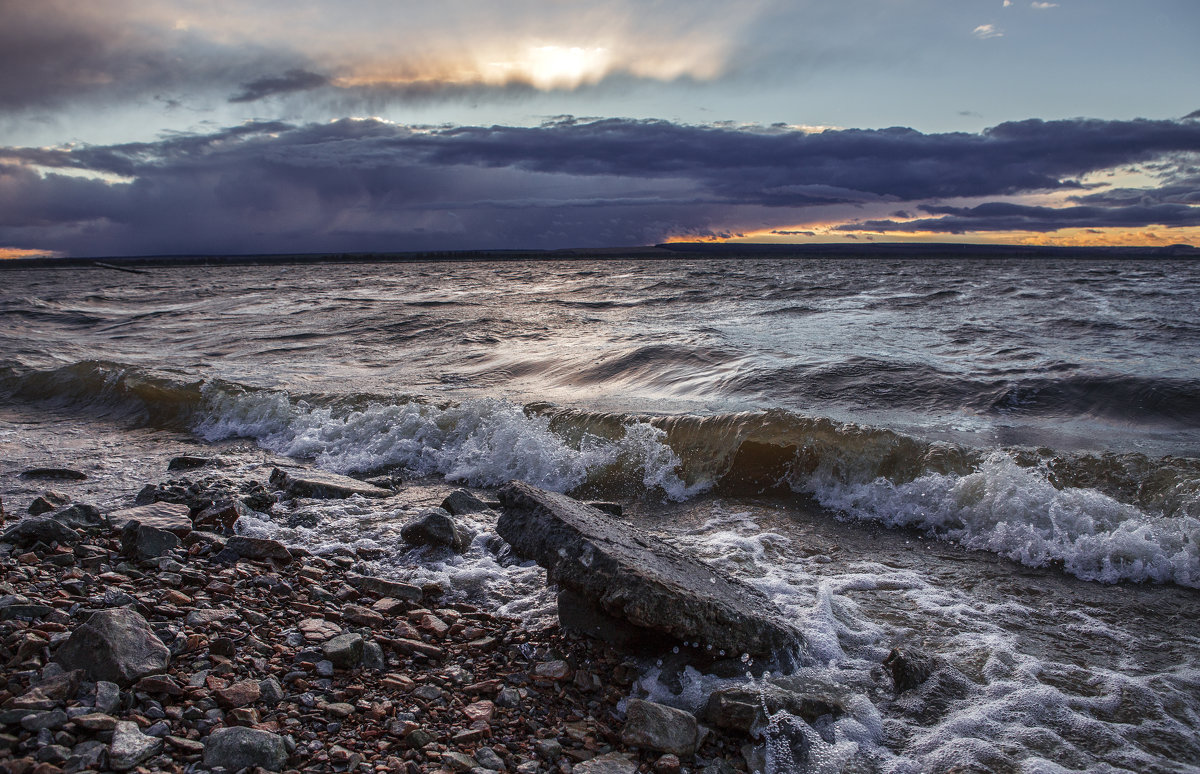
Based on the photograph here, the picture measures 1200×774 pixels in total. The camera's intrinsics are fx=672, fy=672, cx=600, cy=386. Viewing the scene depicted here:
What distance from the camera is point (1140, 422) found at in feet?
29.1

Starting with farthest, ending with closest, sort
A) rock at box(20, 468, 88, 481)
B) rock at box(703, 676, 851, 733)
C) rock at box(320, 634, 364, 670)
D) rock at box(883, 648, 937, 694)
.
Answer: rock at box(20, 468, 88, 481) → rock at box(883, 648, 937, 694) → rock at box(320, 634, 364, 670) → rock at box(703, 676, 851, 733)

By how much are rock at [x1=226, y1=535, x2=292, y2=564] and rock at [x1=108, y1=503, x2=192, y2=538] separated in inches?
17.7

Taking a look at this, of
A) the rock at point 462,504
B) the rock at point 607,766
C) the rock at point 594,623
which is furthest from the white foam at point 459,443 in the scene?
the rock at point 607,766

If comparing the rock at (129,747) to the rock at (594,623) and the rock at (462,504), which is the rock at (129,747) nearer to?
the rock at (594,623)

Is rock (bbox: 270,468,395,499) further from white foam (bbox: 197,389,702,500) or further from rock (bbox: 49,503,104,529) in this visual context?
rock (bbox: 49,503,104,529)

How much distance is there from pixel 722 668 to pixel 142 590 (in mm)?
3283

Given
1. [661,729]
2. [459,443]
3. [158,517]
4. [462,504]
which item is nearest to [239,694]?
[661,729]

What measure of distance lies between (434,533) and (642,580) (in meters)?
2.13

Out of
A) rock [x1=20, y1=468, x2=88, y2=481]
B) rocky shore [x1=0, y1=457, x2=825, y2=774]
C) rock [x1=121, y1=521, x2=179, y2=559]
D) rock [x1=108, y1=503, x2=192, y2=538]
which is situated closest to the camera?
rocky shore [x1=0, y1=457, x2=825, y2=774]

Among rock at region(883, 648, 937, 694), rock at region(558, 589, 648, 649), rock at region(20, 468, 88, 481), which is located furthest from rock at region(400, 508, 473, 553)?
rock at region(20, 468, 88, 481)

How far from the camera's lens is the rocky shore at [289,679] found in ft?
8.44

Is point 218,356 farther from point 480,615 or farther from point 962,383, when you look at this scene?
point 962,383

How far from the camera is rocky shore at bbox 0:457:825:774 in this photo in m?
2.57

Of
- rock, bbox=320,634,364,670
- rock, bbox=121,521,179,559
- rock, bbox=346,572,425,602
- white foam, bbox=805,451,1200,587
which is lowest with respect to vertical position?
white foam, bbox=805,451,1200,587
